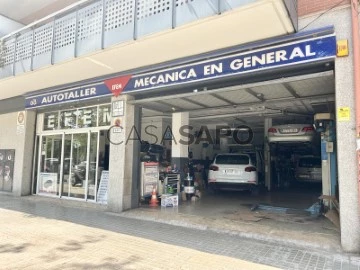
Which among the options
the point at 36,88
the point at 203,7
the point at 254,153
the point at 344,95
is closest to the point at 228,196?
the point at 254,153

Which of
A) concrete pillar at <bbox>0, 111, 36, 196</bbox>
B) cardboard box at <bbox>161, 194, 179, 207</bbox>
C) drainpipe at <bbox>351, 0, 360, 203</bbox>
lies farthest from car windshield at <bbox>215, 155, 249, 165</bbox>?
concrete pillar at <bbox>0, 111, 36, 196</bbox>

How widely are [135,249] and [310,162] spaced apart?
38.5ft

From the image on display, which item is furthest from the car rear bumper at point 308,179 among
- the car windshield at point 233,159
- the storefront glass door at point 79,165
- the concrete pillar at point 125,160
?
the storefront glass door at point 79,165

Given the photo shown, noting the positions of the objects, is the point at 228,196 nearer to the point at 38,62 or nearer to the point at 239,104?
the point at 239,104

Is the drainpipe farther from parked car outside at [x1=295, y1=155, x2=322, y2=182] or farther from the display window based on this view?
parked car outside at [x1=295, y1=155, x2=322, y2=182]

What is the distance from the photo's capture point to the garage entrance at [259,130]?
6.80 meters

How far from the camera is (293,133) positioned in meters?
10.4

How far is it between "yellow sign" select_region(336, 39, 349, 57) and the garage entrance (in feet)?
1.36

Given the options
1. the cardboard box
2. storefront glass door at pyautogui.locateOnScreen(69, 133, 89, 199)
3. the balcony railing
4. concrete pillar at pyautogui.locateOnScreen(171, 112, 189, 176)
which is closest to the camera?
the balcony railing

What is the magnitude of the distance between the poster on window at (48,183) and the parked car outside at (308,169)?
11163 millimetres

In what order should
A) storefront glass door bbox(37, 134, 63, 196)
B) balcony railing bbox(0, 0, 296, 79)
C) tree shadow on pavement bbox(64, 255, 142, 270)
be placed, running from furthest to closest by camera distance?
storefront glass door bbox(37, 134, 63, 196) < balcony railing bbox(0, 0, 296, 79) < tree shadow on pavement bbox(64, 255, 142, 270)

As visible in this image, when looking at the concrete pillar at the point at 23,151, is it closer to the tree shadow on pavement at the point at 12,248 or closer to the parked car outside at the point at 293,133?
the tree shadow on pavement at the point at 12,248

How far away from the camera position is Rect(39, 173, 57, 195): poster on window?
11.1 metres

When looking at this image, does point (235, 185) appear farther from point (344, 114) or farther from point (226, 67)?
point (344, 114)
